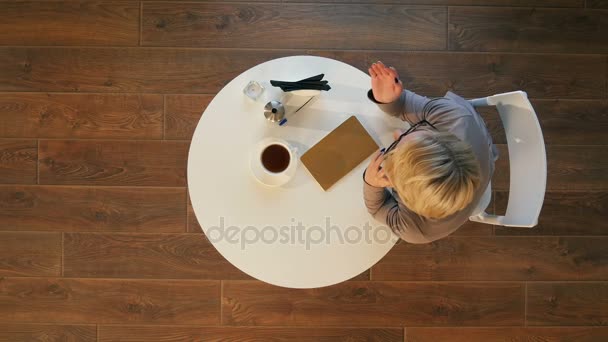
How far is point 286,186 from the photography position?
4.40ft

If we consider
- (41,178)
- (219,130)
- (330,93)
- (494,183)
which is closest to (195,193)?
(219,130)

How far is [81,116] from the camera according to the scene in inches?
79.6

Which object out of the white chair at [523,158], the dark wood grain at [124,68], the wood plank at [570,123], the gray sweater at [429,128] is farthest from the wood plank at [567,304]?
the dark wood grain at [124,68]

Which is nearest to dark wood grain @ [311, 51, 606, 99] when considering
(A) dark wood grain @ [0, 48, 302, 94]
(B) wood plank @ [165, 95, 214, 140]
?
(A) dark wood grain @ [0, 48, 302, 94]

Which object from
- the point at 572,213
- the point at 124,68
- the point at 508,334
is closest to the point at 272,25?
the point at 124,68

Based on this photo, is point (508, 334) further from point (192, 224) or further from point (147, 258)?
point (147, 258)

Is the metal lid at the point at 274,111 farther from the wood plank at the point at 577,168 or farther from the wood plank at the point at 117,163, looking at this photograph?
the wood plank at the point at 577,168

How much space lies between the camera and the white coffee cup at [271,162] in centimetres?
129

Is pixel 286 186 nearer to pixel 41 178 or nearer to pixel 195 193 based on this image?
pixel 195 193

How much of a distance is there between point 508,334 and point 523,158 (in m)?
1.05

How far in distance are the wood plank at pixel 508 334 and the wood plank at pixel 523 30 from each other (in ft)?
4.11

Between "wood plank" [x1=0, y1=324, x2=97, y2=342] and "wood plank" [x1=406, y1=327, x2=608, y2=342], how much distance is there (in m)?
1.40

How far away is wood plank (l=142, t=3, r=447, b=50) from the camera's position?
2.03 meters

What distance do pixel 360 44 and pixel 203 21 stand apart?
0.71 metres
